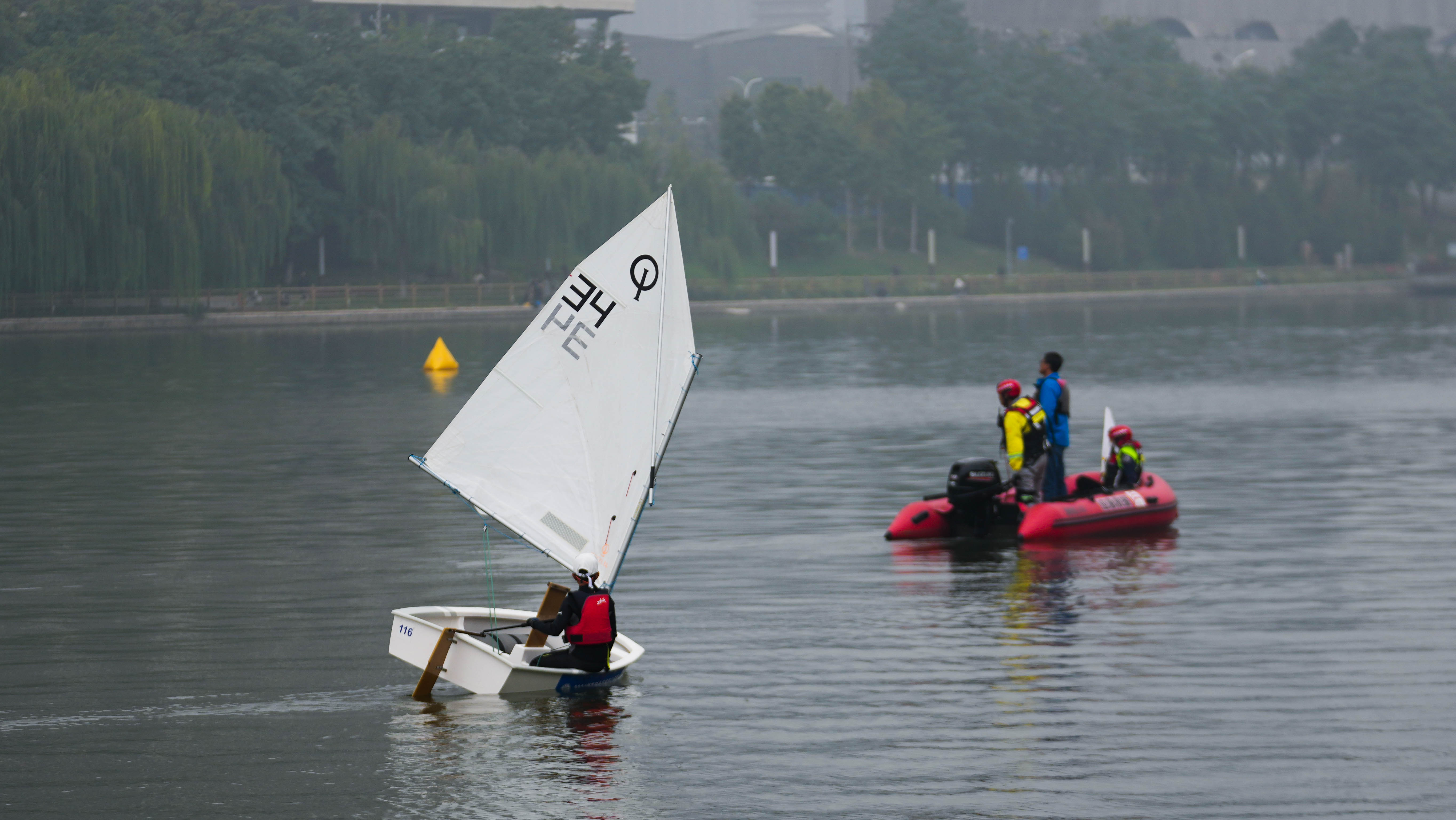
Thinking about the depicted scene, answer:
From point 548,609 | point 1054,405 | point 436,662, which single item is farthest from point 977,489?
point 436,662

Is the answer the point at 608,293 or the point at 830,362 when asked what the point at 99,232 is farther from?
the point at 608,293

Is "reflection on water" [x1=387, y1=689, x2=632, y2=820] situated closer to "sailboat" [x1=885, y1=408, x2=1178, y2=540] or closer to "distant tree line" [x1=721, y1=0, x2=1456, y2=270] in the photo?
"sailboat" [x1=885, y1=408, x2=1178, y2=540]

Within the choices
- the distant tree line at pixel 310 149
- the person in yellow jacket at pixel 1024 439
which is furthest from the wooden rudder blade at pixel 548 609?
the distant tree line at pixel 310 149

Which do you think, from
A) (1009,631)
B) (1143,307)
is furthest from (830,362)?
(1143,307)

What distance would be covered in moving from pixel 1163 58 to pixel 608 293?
506 ft

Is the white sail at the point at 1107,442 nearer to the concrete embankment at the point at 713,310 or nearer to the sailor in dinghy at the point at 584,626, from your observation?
the sailor in dinghy at the point at 584,626

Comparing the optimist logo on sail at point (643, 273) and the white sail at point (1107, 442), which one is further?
the white sail at point (1107, 442)

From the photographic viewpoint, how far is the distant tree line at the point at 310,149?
250ft

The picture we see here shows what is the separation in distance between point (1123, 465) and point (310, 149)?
75616mm

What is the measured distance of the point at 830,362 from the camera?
6525 centimetres

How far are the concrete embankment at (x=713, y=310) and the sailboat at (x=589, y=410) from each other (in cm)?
6429

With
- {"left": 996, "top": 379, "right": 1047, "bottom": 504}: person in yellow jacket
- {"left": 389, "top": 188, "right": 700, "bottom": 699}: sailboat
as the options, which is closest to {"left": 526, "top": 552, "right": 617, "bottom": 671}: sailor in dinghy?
{"left": 389, "top": 188, "right": 700, "bottom": 699}: sailboat

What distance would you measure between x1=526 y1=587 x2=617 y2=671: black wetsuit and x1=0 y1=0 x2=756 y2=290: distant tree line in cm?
6298

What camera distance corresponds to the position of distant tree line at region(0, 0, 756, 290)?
250 ft
